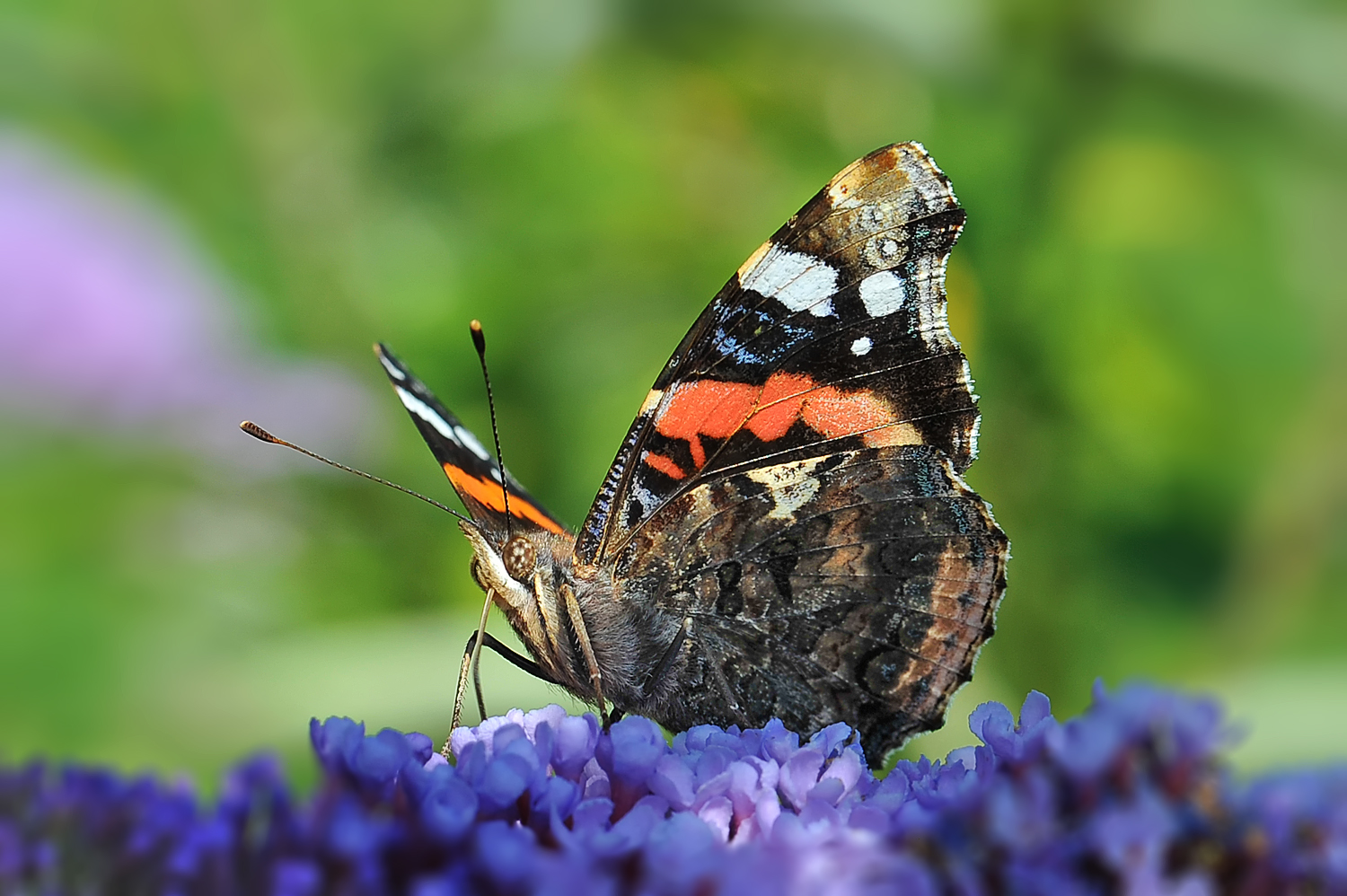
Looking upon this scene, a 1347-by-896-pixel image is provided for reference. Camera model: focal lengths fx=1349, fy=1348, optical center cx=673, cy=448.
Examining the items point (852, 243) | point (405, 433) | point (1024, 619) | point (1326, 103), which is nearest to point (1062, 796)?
point (852, 243)

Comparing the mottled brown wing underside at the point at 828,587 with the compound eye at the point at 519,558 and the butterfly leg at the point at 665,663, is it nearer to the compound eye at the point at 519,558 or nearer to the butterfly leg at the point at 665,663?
the butterfly leg at the point at 665,663

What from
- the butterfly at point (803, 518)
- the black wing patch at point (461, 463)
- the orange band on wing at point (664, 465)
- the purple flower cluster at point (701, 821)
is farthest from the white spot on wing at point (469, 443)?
the purple flower cluster at point (701, 821)

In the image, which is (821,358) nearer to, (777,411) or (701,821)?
(777,411)

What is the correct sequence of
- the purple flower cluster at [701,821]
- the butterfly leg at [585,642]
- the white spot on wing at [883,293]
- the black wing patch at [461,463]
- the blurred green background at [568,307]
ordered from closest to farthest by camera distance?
the purple flower cluster at [701,821], the butterfly leg at [585,642], the white spot on wing at [883,293], the black wing patch at [461,463], the blurred green background at [568,307]

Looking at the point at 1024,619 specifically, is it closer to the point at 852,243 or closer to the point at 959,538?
the point at 959,538

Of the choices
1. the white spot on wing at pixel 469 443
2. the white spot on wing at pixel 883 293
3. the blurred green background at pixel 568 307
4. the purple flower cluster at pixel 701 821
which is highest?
the blurred green background at pixel 568 307

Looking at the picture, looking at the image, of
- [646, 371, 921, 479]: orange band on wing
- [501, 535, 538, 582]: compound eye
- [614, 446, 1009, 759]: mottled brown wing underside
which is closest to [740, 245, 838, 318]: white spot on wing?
[646, 371, 921, 479]: orange band on wing

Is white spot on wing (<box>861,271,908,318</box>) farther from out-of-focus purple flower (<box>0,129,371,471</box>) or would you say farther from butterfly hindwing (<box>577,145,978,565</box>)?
out-of-focus purple flower (<box>0,129,371,471</box>)
